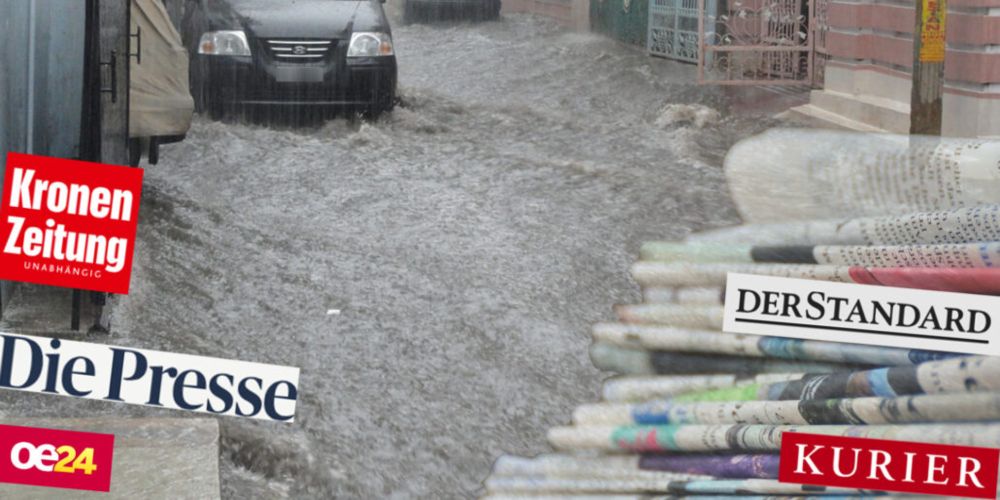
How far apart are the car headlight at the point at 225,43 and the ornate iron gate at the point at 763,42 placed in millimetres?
4816

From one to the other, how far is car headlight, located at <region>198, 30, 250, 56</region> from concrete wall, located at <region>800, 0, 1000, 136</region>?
18.7 ft

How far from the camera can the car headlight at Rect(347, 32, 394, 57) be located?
42.7ft

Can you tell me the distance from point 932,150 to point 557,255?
6.21 m

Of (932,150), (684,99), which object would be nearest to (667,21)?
(684,99)

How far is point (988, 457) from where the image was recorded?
187cm

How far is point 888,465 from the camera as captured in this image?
195cm

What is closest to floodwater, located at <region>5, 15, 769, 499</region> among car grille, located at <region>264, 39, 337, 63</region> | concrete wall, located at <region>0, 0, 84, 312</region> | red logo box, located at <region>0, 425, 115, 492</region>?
red logo box, located at <region>0, 425, 115, 492</region>

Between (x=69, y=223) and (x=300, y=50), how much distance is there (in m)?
8.41

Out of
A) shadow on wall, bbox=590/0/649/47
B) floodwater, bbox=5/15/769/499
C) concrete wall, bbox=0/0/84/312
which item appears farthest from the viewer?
shadow on wall, bbox=590/0/649/47

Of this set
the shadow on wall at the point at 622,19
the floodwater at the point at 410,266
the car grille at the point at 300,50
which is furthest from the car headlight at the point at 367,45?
the shadow on wall at the point at 622,19

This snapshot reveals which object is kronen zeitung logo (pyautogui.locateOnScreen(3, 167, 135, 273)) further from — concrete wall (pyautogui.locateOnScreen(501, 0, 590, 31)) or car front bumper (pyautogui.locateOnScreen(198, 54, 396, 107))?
concrete wall (pyautogui.locateOnScreen(501, 0, 590, 31))

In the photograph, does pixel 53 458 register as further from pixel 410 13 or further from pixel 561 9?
pixel 410 13

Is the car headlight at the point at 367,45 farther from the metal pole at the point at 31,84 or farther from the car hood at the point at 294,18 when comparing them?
the metal pole at the point at 31,84

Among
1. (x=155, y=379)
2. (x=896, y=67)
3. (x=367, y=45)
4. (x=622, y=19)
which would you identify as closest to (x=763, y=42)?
(x=896, y=67)
